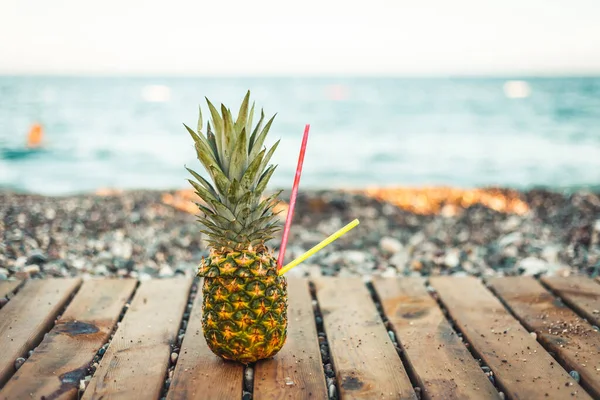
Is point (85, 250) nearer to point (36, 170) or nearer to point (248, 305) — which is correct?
point (248, 305)

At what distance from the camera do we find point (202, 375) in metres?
2.96

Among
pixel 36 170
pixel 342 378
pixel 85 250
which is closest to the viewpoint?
pixel 342 378

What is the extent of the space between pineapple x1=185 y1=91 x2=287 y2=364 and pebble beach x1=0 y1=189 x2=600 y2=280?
2.52 metres

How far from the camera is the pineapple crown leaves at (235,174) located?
2742 millimetres

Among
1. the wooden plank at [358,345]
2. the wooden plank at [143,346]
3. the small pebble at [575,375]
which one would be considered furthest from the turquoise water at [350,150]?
the small pebble at [575,375]

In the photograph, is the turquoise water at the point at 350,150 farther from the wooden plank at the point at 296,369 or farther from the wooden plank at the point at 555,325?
the wooden plank at the point at 296,369

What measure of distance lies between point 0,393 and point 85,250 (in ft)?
13.0

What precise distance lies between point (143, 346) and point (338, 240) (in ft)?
15.7

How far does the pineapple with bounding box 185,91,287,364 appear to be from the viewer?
109 inches

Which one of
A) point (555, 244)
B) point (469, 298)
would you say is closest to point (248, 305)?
point (469, 298)

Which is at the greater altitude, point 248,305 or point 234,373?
point 248,305

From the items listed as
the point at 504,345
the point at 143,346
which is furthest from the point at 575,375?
the point at 143,346

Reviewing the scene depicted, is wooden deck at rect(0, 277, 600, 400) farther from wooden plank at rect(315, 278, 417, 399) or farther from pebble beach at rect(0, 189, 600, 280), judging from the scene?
pebble beach at rect(0, 189, 600, 280)

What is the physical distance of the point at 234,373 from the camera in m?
2.97
